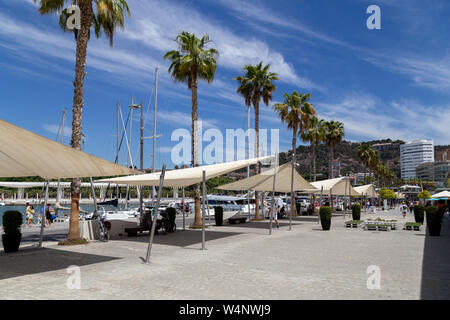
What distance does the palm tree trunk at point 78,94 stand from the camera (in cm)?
1403

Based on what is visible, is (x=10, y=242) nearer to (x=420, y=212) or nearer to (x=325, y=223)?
(x=325, y=223)

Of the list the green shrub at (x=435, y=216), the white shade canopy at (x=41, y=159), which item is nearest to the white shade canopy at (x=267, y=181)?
the green shrub at (x=435, y=216)

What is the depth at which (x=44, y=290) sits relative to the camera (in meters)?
6.97

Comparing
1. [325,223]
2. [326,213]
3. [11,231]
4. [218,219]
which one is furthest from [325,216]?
[11,231]

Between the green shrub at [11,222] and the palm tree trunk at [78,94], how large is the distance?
1.84 metres

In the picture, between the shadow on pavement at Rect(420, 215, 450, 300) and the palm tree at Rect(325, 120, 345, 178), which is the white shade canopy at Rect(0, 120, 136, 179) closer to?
the shadow on pavement at Rect(420, 215, 450, 300)

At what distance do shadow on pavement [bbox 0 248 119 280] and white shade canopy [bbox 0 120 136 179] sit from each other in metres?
2.34

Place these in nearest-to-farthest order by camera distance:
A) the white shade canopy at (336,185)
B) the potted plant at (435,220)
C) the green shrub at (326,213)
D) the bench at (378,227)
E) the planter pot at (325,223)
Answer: the potted plant at (435,220) < the green shrub at (326,213) < the planter pot at (325,223) < the bench at (378,227) < the white shade canopy at (336,185)

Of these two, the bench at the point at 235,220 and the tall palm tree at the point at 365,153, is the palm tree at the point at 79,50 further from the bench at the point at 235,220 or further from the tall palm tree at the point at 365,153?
the tall palm tree at the point at 365,153

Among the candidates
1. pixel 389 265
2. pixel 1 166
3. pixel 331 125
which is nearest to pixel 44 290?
pixel 1 166

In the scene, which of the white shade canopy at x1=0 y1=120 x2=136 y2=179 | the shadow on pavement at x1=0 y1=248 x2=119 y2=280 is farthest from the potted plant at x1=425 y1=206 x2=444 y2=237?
the shadow on pavement at x1=0 y1=248 x2=119 y2=280

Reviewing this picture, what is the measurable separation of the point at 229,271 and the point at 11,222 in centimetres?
798

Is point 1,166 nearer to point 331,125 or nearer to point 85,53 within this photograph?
point 85,53
